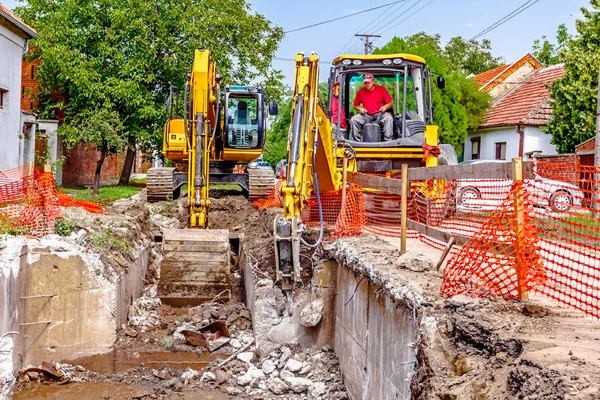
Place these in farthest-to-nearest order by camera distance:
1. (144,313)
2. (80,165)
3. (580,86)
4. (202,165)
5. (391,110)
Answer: (80,165) → (580,86) → (391,110) → (202,165) → (144,313)

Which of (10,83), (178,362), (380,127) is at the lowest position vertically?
(178,362)

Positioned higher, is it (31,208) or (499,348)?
(31,208)

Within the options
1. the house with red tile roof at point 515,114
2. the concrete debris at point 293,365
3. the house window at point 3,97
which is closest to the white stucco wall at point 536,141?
the house with red tile roof at point 515,114

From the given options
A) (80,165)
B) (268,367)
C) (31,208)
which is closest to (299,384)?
(268,367)

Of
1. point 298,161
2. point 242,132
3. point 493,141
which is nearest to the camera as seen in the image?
point 298,161

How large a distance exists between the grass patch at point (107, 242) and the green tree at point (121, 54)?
646 inches

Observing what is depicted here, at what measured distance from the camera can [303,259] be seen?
31.0 ft

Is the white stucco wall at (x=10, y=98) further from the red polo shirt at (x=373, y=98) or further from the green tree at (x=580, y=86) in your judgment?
the green tree at (x=580, y=86)

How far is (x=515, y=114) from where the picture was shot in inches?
1330

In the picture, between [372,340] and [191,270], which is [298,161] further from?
[191,270]

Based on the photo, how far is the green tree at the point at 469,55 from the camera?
56000 millimetres

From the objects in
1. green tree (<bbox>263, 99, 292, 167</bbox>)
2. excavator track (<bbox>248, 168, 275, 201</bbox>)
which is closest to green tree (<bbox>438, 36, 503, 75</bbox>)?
green tree (<bbox>263, 99, 292, 167</bbox>)

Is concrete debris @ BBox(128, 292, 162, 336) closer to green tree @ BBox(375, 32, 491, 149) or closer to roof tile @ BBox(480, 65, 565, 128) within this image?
green tree @ BBox(375, 32, 491, 149)

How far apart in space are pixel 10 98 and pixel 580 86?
61.5 feet
